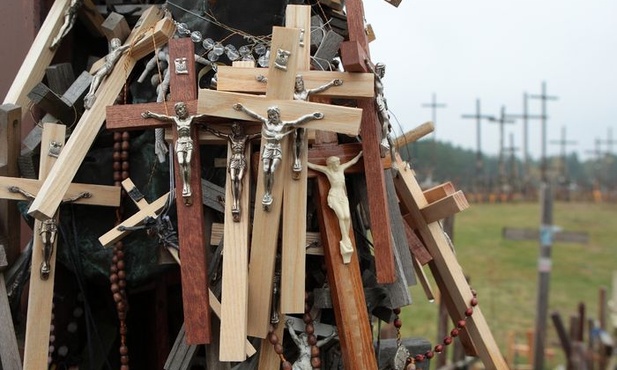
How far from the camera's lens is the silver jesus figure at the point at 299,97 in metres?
2.83

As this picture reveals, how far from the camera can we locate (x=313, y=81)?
9.55ft

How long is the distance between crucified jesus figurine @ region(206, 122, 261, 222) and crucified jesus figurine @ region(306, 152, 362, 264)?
0.87 ft

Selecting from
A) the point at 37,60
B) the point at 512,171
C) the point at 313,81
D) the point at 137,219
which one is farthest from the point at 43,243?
the point at 512,171

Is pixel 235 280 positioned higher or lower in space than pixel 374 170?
lower

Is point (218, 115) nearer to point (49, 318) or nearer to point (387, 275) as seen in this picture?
point (387, 275)

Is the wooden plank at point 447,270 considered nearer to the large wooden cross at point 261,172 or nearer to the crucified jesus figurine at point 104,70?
the large wooden cross at point 261,172

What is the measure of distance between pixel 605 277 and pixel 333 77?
10.7 m

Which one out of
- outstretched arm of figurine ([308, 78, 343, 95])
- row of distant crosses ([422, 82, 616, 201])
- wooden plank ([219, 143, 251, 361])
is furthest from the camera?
row of distant crosses ([422, 82, 616, 201])

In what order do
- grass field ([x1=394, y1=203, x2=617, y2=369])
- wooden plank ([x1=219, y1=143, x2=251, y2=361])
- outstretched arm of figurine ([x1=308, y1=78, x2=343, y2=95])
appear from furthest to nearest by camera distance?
grass field ([x1=394, y1=203, x2=617, y2=369]), outstretched arm of figurine ([x1=308, y1=78, x2=343, y2=95]), wooden plank ([x1=219, y1=143, x2=251, y2=361])

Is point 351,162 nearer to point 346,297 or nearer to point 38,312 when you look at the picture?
point 346,297

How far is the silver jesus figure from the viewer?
9.28 feet

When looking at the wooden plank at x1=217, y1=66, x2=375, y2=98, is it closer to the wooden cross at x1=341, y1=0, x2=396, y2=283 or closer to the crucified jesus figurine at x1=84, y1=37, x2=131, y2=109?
the wooden cross at x1=341, y1=0, x2=396, y2=283

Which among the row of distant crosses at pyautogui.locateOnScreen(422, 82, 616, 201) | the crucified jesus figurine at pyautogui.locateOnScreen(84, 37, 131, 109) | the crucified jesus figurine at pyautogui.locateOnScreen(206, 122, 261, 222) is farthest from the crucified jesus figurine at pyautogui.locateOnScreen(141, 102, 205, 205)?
the row of distant crosses at pyautogui.locateOnScreen(422, 82, 616, 201)

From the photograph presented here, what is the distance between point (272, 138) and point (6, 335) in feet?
5.19
